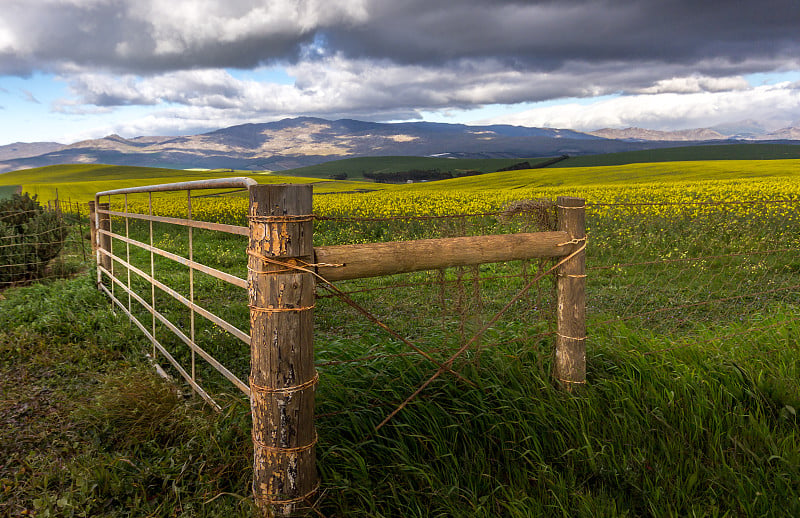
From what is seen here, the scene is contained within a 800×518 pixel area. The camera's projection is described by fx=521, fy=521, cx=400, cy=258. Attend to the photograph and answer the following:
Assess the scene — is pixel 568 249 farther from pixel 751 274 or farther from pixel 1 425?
pixel 751 274

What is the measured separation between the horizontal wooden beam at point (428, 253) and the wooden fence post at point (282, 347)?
0.14m

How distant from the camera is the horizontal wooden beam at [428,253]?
2.43 m

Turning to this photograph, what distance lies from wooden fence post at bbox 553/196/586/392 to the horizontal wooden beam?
9 centimetres

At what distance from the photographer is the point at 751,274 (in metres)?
8.75

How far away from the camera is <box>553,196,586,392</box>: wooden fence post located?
3275 mm

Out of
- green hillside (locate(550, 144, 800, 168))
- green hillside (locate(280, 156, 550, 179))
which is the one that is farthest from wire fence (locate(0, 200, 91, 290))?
green hillside (locate(280, 156, 550, 179))

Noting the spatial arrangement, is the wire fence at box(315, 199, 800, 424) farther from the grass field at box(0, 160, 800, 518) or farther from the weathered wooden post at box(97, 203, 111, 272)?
the weathered wooden post at box(97, 203, 111, 272)

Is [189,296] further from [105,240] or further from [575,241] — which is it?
[575,241]

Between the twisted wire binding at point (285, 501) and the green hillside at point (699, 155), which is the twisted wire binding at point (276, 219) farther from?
the green hillside at point (699, 155)

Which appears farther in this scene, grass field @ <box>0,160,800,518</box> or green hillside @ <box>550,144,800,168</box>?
green hillside @ <box>550,144,800,168</box>

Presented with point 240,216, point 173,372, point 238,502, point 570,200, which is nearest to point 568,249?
point 570,200

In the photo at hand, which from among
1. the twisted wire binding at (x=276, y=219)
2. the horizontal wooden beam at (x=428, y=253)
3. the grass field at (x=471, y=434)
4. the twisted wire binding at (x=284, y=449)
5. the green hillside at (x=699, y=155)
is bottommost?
the grass field at (x=471, y=434)

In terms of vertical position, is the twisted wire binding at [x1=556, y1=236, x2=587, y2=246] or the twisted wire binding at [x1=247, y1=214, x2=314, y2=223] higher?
the twisted wire binding at [x1=247, y1=214, x2=314, y2=223]

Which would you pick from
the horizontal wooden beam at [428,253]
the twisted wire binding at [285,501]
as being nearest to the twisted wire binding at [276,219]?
the horizontal wooden beam at [428,253]
